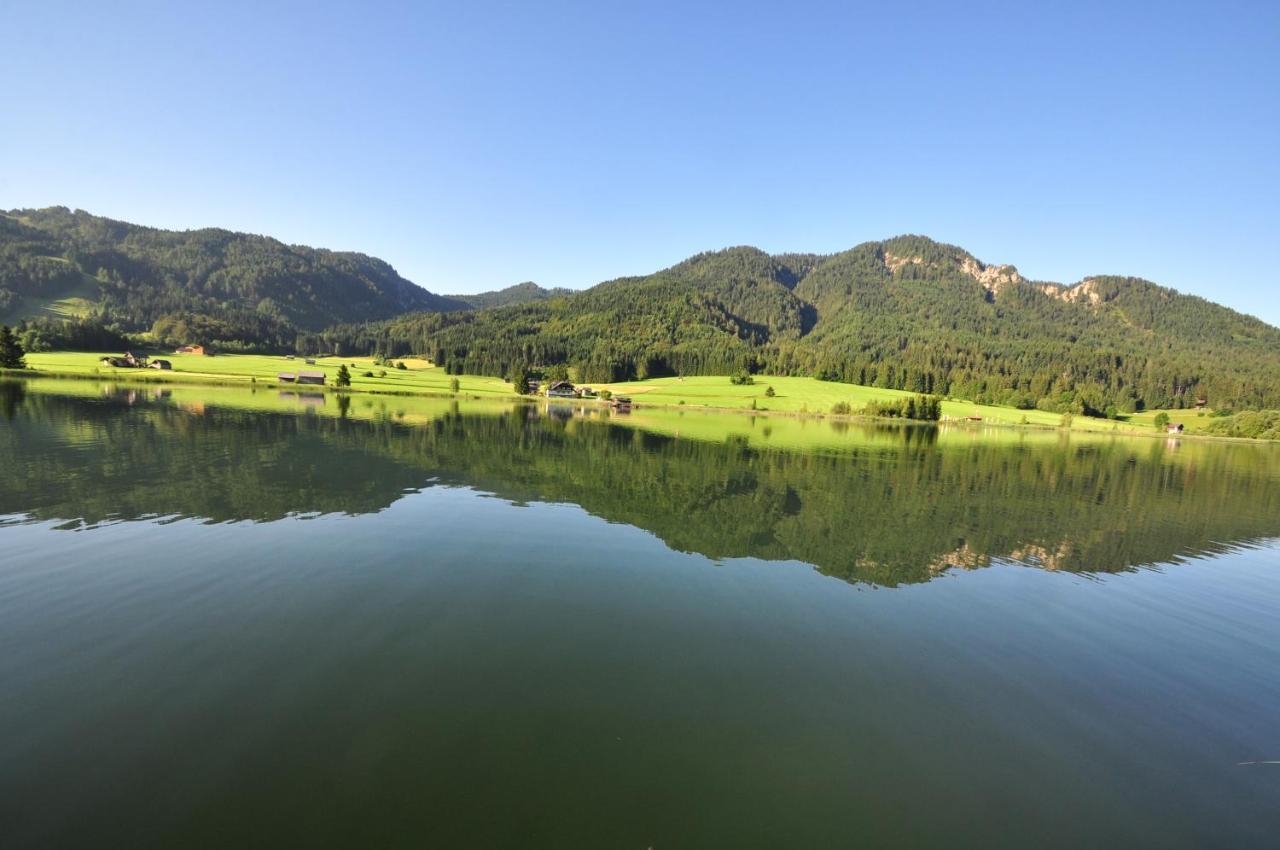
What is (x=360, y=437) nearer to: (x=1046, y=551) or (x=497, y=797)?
(x=497, y=797)

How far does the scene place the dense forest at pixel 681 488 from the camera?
2348cm

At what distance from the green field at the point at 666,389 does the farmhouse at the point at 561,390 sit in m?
12.1

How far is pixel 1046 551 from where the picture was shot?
25172 mm

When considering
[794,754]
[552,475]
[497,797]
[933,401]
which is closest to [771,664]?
[794,754]

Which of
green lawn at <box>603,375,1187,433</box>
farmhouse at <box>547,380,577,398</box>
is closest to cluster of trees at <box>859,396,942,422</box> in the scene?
green lawn at <box>603,375,1187,433</box>

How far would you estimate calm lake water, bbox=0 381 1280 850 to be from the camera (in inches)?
310

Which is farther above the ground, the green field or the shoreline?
the green field

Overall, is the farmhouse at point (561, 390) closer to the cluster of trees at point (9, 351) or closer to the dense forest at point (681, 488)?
the dense forest at point (681, 488)

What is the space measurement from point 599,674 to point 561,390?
507ft

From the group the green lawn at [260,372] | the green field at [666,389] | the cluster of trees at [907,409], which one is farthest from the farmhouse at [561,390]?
the cluster of trees at [907,409]

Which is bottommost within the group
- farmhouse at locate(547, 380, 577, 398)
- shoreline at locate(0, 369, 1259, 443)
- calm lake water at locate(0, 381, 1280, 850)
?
calm lake water at locate(0, 381, 1280, 850)

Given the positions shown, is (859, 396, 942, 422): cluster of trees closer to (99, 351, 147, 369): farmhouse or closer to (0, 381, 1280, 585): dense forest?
(0, 381, 1280, 585): dense forest

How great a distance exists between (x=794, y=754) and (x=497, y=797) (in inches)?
206

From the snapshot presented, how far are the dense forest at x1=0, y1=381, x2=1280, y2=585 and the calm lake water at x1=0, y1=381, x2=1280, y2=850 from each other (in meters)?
0.46
